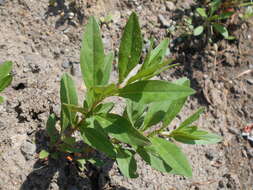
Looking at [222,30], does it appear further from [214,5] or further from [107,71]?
[107,71]

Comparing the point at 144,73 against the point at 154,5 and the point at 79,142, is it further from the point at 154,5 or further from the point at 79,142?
the point at 154,5

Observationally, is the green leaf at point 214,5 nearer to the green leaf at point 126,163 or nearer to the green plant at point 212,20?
the green plant at point 212,20

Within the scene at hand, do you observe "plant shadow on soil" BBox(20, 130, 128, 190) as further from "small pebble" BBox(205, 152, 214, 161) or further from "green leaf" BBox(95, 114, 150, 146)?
"small pebble" BBox(205, 152, 214, 161)

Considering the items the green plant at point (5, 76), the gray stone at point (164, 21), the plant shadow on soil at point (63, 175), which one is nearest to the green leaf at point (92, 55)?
the green plant at point (5, 76)

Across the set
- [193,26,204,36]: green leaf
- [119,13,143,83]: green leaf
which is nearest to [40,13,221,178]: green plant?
[119,13,143,83]: green leaf

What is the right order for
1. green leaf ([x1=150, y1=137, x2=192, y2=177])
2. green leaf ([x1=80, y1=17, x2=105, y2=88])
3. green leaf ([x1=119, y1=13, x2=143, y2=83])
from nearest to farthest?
green leaf ([x1=119, y1=13, x2=143, y2=83])
green leaf ([x1=80, y1=17, x2=105, y2=88])
green leaf ([x1=150, y1=137, x2=192, y2=177])

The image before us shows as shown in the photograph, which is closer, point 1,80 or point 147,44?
point 1,80

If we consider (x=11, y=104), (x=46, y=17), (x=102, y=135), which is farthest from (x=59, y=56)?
(x=102, y=135)
